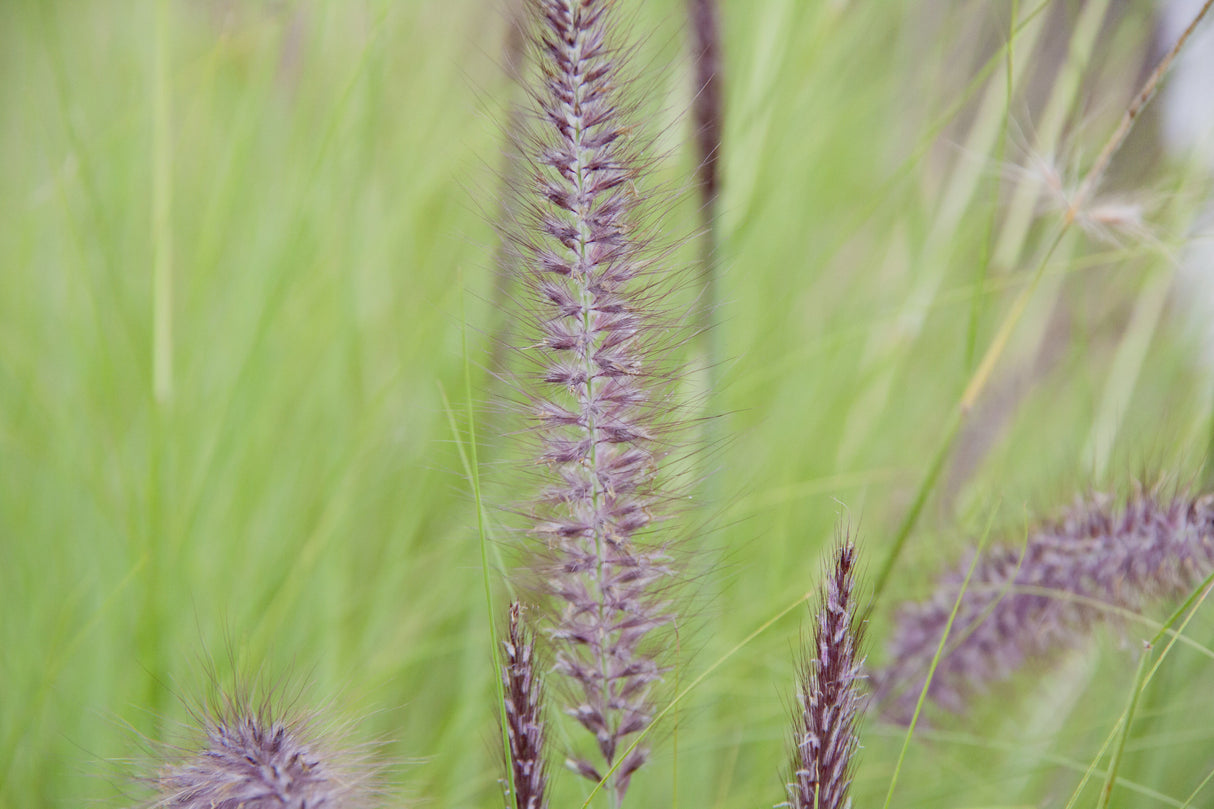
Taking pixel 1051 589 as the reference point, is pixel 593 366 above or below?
above

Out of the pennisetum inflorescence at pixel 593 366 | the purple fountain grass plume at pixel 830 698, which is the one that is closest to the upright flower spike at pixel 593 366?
the pennisetum inflorescence at pixel 593 366

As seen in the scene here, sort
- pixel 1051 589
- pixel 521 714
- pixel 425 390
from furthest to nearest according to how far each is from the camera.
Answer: pixel 425 390
pixel 1051 589
pixel 521 714

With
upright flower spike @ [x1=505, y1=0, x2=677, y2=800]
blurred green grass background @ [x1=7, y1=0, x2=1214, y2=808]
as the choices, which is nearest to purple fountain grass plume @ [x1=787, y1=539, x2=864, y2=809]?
upright flower spike @ [x1=505, y1=0, x2=677, y2=800]

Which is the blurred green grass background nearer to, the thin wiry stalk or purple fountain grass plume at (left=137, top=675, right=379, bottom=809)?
the thin wiry stalk

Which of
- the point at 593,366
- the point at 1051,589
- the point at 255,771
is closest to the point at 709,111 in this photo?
the point at 593,366

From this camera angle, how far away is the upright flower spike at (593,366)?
0.48 metres

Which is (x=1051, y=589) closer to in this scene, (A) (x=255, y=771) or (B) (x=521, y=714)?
(B) (x=521, y=714)

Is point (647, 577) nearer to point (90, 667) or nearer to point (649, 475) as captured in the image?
point (649, 475)

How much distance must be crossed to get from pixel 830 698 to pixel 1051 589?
0.41m

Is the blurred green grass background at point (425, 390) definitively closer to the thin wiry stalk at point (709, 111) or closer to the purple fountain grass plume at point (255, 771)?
the thin wiry stalk at point (709, 111)

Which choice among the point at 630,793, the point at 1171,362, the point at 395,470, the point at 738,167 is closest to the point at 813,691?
the point at 630,793

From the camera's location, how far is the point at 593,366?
0.49m

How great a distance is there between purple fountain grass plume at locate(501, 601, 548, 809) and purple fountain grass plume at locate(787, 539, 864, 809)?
131mm

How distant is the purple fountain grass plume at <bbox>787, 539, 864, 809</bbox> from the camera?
1.34ft
